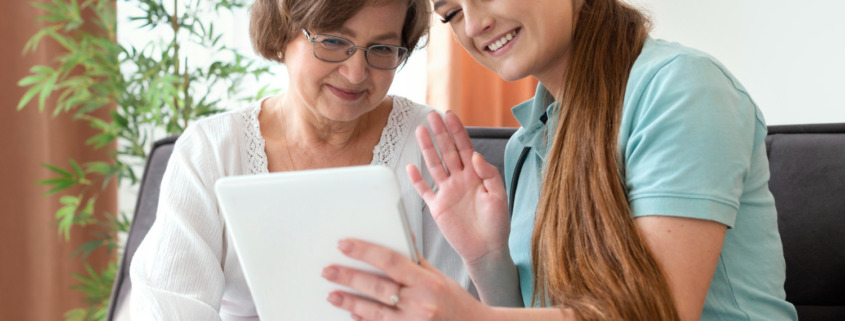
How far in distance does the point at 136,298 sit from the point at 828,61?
5.91ft

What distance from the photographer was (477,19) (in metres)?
1.16

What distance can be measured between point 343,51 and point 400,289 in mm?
689

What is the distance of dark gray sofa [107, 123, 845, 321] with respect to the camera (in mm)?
1410

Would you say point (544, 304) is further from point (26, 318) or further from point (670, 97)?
point (26, 318)

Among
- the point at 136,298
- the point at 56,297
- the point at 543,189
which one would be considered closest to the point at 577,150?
the point at 543,189

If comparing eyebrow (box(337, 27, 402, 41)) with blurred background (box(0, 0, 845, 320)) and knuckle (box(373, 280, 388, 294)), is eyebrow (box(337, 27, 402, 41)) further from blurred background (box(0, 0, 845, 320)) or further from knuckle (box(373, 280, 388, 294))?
blurred background (box(0, 0, 845, 320))

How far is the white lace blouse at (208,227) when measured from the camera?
133 cm

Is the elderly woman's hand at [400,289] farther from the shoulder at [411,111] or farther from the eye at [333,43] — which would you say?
the shoulder at [411,111]

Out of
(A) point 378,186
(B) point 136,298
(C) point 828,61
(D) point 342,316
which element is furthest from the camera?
(C) point 828,61

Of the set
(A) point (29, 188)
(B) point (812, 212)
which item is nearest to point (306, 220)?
(B) point (812, 212)

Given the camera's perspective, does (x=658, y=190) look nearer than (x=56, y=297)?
Yes

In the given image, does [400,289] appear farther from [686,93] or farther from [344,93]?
[344,93]

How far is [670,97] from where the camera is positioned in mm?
906

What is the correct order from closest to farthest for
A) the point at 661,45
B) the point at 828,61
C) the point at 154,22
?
the point at 661,45 → the point at 828,61 → the point at 154,22
